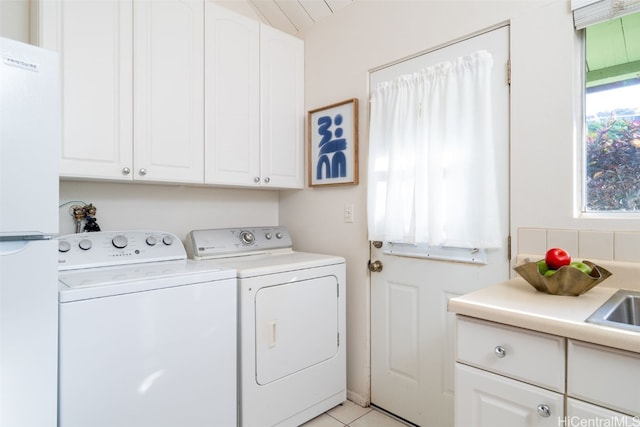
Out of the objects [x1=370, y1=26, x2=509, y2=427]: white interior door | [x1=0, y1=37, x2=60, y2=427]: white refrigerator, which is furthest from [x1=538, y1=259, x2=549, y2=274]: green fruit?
[x1=0, y1=37, x2=60, y2=427]: white refrigerator

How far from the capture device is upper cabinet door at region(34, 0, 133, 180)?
154 cm

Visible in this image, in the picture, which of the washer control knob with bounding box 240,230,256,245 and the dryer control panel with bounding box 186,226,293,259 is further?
the washer control knob with bounding box 240,230,256,245

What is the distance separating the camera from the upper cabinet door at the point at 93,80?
1539mm

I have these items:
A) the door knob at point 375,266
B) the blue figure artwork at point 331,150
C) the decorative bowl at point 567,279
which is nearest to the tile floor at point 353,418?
the door knob at point 375,266

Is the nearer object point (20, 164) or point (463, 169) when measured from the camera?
point (20, 164)

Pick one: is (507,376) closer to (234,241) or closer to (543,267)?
(543,267)

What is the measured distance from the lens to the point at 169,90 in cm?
185

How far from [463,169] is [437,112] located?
33 centimetres

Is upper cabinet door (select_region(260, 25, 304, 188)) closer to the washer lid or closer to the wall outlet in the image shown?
the wall outlet

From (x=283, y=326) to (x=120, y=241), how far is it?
94cm

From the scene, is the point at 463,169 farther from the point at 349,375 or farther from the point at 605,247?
the point at 349,375

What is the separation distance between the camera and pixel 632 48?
1368mm

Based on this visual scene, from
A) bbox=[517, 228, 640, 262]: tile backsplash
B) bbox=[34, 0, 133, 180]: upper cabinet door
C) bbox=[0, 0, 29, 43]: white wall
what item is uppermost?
bbox=[0, 0, 29, 43]: white wall

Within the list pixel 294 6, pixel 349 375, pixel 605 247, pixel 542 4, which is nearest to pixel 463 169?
pixel 605 247
